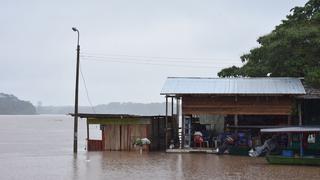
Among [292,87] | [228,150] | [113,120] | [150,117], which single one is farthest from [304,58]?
[113,120]

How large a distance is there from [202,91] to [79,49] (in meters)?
7.89

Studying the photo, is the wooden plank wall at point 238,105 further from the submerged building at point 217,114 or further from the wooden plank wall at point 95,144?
the wooden plank wall at point 95,144

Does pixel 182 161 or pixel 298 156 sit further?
pixel 182 161

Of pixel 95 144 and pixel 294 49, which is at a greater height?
pixel 294 49

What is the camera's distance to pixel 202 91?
1278 inches

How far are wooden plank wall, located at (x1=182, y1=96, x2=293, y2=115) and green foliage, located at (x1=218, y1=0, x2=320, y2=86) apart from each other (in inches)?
83.1

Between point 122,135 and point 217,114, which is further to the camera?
point 122,135

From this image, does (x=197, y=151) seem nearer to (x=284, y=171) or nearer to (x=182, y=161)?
(x=182, y=161)

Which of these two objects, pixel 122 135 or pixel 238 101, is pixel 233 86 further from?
pixel 122 135

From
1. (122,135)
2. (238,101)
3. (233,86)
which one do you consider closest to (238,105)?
(238,101)

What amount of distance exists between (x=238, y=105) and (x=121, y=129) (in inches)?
294

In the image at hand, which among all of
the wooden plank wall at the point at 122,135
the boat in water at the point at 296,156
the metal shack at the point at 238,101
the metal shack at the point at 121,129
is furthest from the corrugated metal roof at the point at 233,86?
the boat in water at the point at 296,156

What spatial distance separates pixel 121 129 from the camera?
115 feet

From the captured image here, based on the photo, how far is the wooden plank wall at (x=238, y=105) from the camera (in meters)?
32.2
